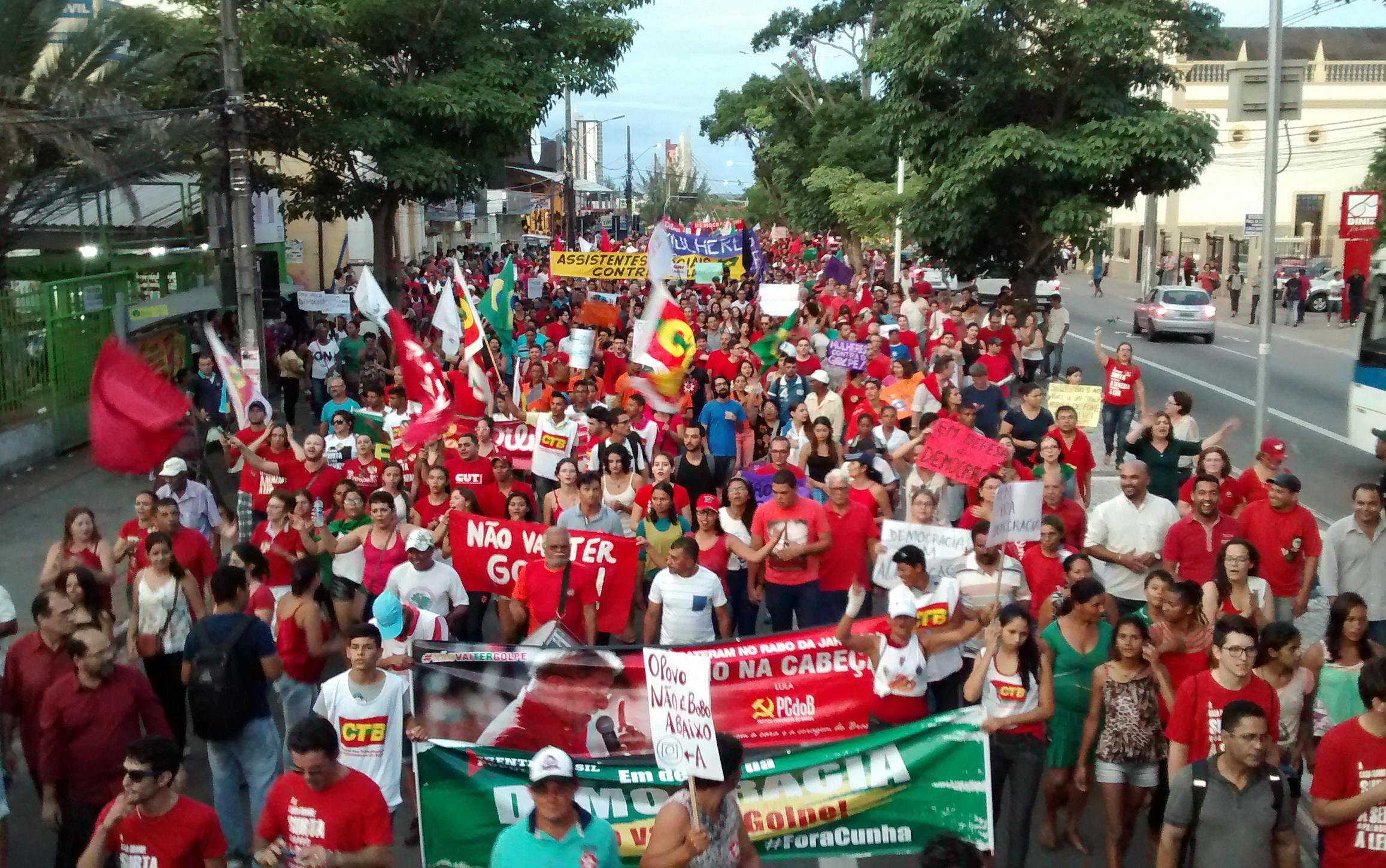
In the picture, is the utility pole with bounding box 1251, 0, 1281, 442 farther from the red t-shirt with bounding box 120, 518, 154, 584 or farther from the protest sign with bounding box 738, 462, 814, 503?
the red t-shirt with bounding box 120, 518, 154, 584

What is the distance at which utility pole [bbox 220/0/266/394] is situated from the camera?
14.5 metres

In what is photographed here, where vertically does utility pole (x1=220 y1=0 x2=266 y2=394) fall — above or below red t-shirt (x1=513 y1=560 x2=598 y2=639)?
above

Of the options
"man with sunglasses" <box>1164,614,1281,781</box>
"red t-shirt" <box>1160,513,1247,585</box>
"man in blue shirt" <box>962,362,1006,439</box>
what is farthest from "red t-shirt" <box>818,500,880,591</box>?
"man in blue shirt" <box>962,362,1006,439</box>

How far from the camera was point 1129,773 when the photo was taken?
6016 millimetres

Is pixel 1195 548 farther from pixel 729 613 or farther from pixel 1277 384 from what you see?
pixel 1277 384

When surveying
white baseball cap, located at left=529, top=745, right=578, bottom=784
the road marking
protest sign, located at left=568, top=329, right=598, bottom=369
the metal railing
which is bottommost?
the road marking

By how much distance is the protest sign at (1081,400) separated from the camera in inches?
522

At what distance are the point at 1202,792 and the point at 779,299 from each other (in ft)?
51.5

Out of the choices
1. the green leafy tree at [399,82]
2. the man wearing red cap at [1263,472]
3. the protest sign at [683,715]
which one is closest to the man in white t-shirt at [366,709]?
the protest sign at [683,715]

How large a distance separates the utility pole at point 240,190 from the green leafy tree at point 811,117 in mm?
19593

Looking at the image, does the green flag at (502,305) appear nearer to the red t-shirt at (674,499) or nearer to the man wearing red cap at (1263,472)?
the red t-shirt at (674,499)

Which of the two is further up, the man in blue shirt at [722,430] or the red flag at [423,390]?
the red flag at [423,390]

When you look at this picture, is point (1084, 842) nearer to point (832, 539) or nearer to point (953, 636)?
point (953, 636)

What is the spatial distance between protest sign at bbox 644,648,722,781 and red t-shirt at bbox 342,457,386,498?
18.5ft
